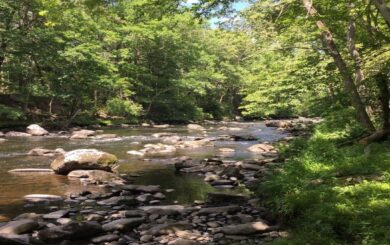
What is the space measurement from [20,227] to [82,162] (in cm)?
563

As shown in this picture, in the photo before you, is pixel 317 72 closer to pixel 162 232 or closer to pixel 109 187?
pixel 109 187

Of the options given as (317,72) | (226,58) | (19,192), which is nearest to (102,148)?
(19,192)

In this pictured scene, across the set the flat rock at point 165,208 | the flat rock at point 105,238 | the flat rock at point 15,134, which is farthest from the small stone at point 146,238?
the flat rock at point 15,134

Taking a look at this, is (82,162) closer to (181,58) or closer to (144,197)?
(144,197)

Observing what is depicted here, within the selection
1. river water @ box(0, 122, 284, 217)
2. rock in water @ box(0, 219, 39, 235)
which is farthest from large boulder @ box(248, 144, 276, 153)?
rock in water @ box(0, 219, 39, 235)

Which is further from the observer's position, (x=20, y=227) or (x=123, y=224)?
(x=123, y=224)

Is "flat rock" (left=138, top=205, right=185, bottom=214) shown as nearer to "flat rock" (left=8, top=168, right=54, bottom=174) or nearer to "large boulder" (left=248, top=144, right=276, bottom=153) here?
"flat rock" (left=8, top=168, right=54, bottom=174)

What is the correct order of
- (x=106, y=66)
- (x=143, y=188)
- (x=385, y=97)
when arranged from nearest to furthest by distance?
(x=143, y=188)
(x=385, y=97)
(x=106, y=66)

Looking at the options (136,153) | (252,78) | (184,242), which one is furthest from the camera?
(252,78)

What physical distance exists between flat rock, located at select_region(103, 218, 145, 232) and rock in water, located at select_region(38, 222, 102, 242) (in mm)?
193

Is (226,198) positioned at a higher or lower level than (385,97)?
lower

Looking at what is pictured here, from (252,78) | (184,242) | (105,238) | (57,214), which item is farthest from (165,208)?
(252,78)

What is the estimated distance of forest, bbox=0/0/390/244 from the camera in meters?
6.85

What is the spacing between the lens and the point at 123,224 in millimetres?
7023
